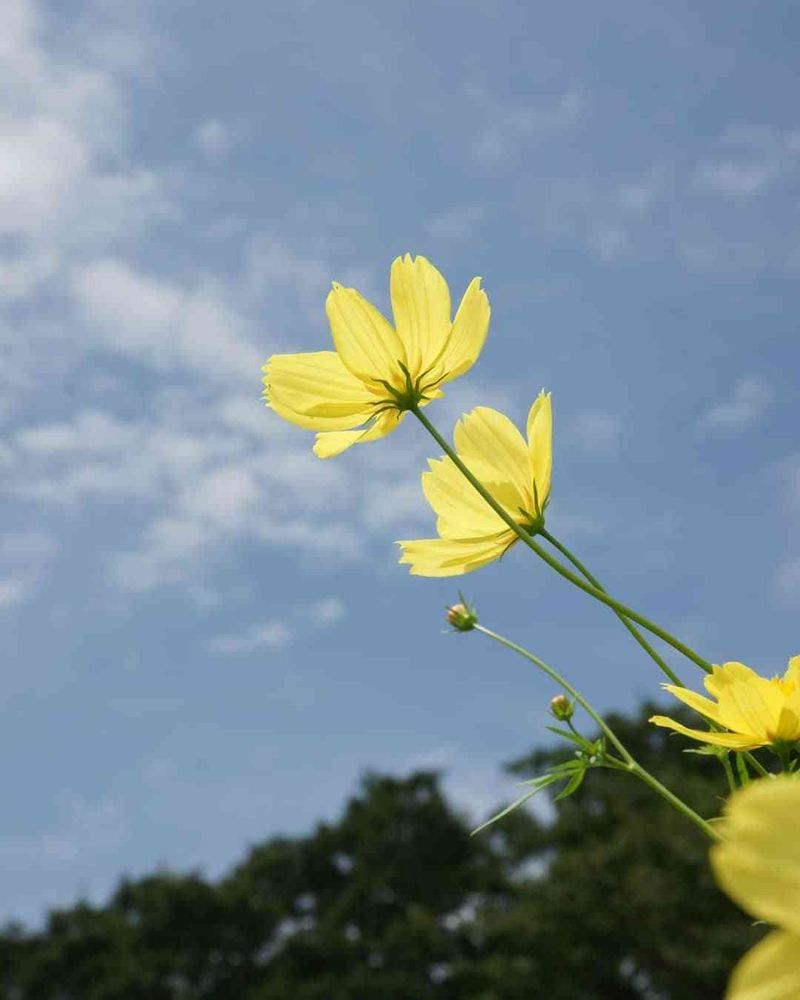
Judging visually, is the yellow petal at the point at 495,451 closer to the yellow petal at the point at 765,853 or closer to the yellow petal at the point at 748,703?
the yellow petal at the point at 748,703

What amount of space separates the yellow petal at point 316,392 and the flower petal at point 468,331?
5 centimetres

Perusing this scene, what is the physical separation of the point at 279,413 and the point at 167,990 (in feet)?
51.9

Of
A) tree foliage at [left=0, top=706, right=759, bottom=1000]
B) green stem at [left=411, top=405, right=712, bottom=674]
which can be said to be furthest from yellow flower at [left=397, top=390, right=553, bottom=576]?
tree foliage at [left=0, top=706, right=759, bottom=1000]

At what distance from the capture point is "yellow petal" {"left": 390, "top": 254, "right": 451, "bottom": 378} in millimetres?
→ 744

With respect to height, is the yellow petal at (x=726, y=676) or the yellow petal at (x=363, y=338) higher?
the yellow petal at (x=363, y=338)

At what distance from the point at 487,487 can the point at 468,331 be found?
3.5 inches

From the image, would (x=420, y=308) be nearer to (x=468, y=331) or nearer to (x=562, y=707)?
(x=468, y=331)

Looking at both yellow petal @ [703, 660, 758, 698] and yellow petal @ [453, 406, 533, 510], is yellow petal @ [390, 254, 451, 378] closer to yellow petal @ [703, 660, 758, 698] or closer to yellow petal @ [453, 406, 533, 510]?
yellow petal @ [453, 406, 533, 510]

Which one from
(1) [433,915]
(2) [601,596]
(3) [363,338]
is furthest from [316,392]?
(1) [433,915]

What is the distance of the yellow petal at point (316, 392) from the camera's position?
71 centimetres

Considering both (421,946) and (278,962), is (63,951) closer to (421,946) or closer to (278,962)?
(278,962)

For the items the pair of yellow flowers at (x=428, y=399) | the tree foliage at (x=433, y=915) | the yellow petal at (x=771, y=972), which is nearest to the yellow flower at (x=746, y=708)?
the pair of yellow flowers at (x=428, y=399)

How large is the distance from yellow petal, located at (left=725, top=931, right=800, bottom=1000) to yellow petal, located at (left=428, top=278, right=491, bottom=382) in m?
0.50

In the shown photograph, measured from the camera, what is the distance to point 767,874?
0.27 metres
